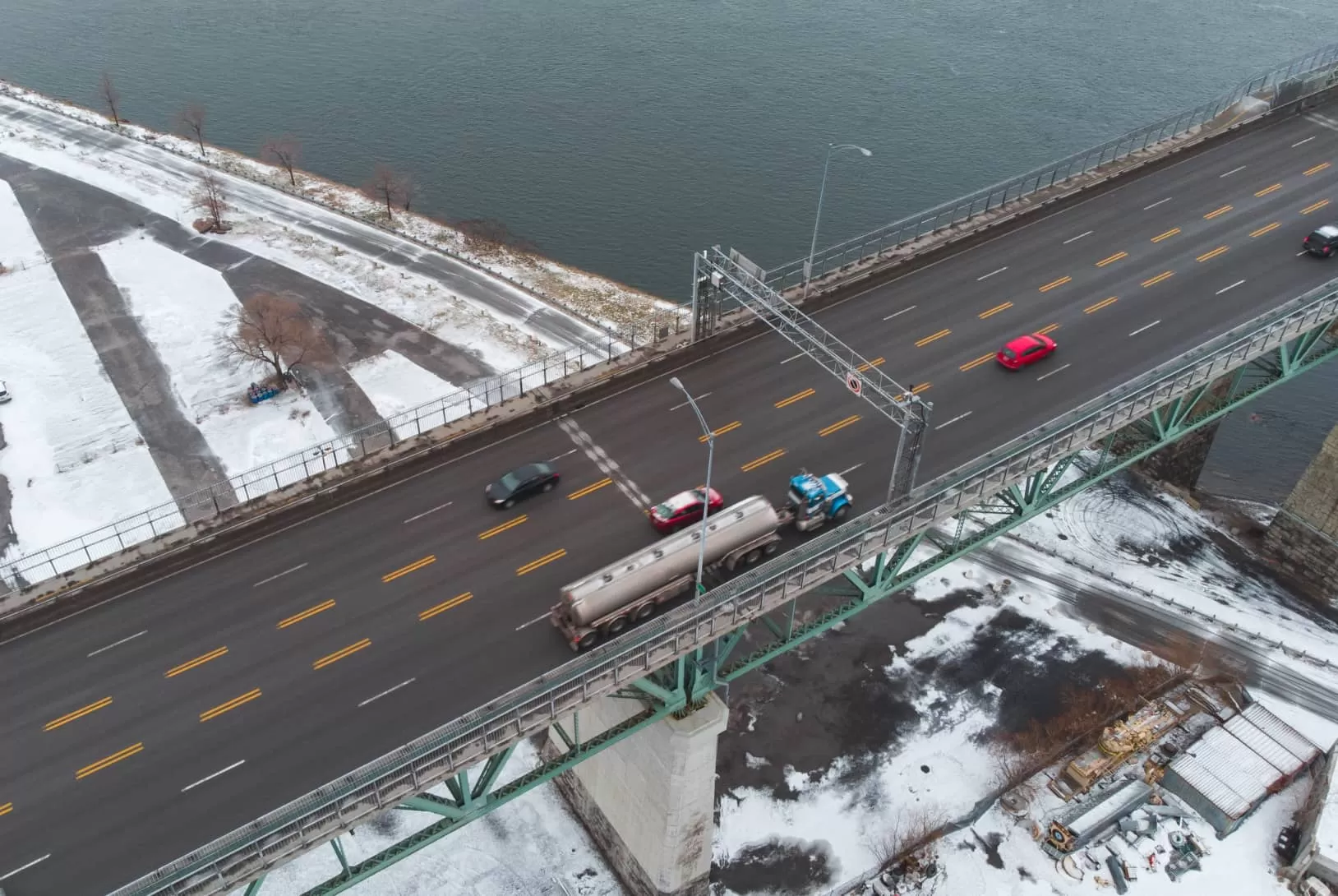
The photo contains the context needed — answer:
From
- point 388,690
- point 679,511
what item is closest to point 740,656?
point 679,511

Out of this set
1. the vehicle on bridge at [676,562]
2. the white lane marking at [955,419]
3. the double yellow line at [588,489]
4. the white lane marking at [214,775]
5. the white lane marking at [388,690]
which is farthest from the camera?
the white lane marking at [955,419]

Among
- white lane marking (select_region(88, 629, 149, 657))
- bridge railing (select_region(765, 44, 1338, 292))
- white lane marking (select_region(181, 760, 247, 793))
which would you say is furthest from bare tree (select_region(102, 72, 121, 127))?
white lane marking (select_region(181, 760, 247, 793))

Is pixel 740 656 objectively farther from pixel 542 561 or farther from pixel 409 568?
pixel 409 568

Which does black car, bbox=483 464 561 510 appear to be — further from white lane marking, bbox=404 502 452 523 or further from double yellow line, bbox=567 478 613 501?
white lane marking, bbox=404 502 452 523

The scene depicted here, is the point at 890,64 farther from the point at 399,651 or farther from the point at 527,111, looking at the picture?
the point at 399,651

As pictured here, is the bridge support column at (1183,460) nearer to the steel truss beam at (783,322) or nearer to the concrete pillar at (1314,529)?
the concrete pillar at (1314,529)

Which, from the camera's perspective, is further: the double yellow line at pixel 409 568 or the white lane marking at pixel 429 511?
the white lane marking at pixel 429 511

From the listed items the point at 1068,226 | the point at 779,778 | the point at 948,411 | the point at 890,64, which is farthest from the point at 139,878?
the point at 890,64

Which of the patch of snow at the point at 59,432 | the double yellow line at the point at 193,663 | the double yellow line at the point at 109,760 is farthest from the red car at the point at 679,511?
the patch of snow at the point at 59,432
